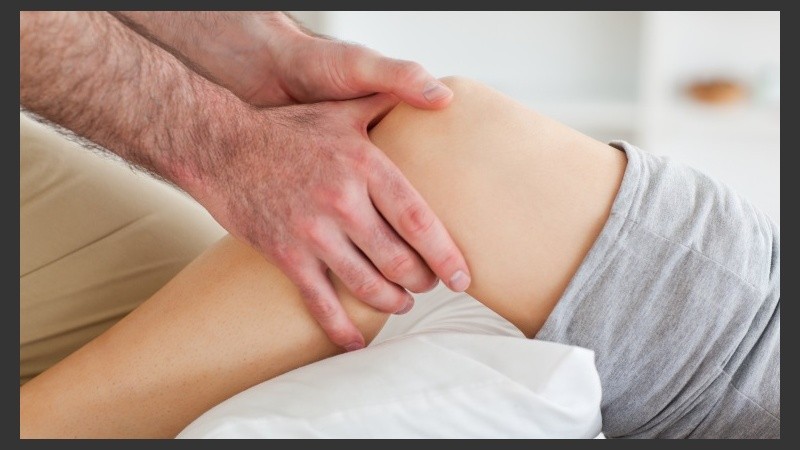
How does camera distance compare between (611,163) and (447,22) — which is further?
(447,22)

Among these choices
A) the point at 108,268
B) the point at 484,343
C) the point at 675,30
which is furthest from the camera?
the point at 675,30

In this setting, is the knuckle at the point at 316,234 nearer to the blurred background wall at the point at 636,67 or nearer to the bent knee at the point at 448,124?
the bent knee at the point at 448,124

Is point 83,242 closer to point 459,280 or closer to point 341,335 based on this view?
point 341,335

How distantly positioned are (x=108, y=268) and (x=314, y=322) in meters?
0.35

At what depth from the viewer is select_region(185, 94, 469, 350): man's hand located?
93cm

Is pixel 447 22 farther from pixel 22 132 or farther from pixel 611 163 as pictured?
pixel 611 163

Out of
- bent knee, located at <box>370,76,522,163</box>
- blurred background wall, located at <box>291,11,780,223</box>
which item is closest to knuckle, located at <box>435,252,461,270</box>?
bent knee, located at <box>370,76,522,163</box>

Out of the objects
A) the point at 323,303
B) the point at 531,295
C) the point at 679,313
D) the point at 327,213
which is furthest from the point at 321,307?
the point at 679,313

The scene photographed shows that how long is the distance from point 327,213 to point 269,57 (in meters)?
0.39

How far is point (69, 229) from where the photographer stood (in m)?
1.14

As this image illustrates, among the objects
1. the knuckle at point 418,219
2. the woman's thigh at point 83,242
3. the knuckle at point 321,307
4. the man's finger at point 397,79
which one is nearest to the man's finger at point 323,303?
the knuckle at point 321,307

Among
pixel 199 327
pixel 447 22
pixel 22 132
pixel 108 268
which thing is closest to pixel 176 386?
pixel 199 327

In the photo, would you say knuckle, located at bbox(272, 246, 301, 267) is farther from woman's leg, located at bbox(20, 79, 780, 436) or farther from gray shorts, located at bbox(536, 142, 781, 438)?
gray shorts, located at bbox(536, 142, 781, 438)

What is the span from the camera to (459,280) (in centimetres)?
90
